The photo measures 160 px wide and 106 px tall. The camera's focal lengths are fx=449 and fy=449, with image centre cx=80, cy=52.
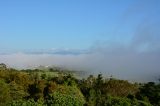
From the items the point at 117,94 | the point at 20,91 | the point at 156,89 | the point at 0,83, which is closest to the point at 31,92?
the point at 20,91

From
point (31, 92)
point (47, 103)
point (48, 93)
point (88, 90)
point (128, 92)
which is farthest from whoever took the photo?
point (128, 92)

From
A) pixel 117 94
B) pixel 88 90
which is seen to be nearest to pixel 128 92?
pixel 117 94

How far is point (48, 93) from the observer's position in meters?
60.0

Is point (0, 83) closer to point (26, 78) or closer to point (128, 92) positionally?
point (26, 78)

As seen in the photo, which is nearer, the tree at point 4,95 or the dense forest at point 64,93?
the tree at point 4,95

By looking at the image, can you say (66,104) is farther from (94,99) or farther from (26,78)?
(26,78)

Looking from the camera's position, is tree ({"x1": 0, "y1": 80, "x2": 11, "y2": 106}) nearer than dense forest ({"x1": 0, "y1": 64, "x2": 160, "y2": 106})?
Yes

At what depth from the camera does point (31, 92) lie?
6481cm

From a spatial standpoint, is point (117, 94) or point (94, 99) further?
point (117, 94)

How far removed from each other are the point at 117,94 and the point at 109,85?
13.5 feet

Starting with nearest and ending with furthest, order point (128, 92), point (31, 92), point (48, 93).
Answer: point (48, 93), point (31, 92), point (128, 92)

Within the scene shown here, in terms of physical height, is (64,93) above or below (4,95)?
above

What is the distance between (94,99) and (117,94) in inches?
410

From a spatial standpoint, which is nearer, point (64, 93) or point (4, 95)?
point (4, 95)
